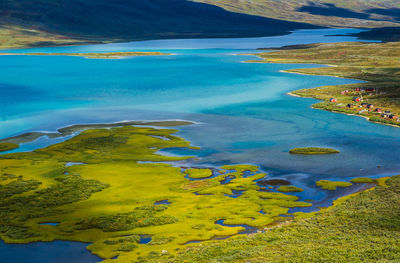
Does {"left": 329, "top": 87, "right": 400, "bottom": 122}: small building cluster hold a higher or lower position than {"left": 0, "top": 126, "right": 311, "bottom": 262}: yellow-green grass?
higher

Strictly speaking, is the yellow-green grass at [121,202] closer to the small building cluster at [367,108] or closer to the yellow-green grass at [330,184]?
the yellow-green grass at [330,184]

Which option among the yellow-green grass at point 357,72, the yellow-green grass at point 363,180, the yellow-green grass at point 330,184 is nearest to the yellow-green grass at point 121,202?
the yellow-green grass at point 330,184

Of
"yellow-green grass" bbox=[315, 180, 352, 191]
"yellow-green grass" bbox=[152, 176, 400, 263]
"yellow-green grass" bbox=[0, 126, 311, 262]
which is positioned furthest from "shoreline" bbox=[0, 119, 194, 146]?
"yellow-green grass" bbox=[152, 176, 400, 263]

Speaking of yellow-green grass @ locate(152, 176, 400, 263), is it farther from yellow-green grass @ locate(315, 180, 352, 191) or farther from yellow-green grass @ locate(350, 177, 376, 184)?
yellow-green grass @ locate(350, 177, 376, 184)

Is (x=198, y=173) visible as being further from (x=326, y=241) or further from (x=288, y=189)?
(x=326, y=241)

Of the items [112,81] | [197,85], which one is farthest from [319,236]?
[112,81]

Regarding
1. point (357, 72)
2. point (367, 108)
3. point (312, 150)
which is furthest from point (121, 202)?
point (357, 72)

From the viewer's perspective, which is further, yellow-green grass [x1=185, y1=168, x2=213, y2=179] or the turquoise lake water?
the turquoise lake water

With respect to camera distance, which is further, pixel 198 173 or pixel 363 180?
pixel 198 173
